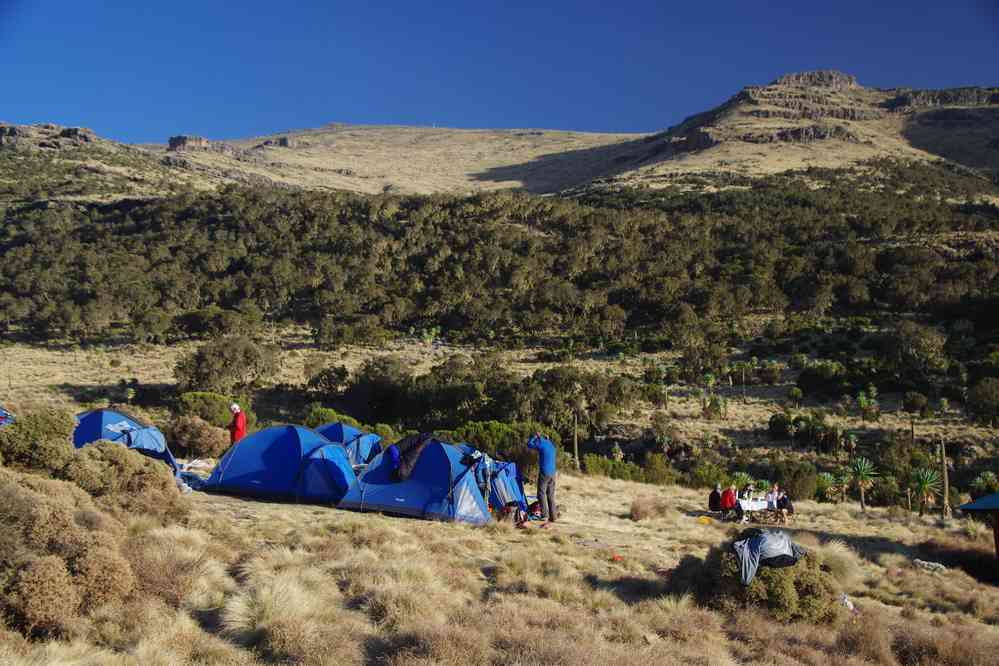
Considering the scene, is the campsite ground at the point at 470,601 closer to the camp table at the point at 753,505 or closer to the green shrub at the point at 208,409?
the camp table at the point at 753,505

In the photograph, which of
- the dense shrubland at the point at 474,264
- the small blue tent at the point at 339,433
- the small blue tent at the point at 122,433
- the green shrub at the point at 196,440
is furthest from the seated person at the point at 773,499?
the dense shrubland at the point at 474,264

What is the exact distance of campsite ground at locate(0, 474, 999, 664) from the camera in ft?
19.7

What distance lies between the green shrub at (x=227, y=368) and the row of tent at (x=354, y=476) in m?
23.6

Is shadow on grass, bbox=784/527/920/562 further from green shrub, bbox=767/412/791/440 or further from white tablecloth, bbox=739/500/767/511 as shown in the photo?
green shrub, bbox=767/412/791/440

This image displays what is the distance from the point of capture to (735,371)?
4394cm

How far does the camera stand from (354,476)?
1360 cm

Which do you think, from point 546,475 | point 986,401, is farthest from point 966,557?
point 986,401

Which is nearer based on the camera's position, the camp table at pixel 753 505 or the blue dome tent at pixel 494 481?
the blue dome tent at pixel 494 481

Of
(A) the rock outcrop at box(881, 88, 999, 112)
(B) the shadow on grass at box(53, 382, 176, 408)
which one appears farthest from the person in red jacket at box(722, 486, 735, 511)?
(A) the rock outcrop at box(881, 88, 999, 112)

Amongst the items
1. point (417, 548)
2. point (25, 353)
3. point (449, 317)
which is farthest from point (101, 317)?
point (417, 548)

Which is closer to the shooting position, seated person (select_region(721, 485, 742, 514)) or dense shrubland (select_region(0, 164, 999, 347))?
seated person (select_region(721, 485, 742, 514))

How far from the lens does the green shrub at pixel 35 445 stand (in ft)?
32.3

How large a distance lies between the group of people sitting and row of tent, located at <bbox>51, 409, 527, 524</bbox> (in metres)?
5.66

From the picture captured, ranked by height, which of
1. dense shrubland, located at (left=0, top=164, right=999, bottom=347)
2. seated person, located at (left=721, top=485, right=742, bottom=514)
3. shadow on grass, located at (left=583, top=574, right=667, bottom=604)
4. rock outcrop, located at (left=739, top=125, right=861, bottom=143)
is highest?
rock outcrop, located at (left=739, top=125, right=861, bottom=143)
